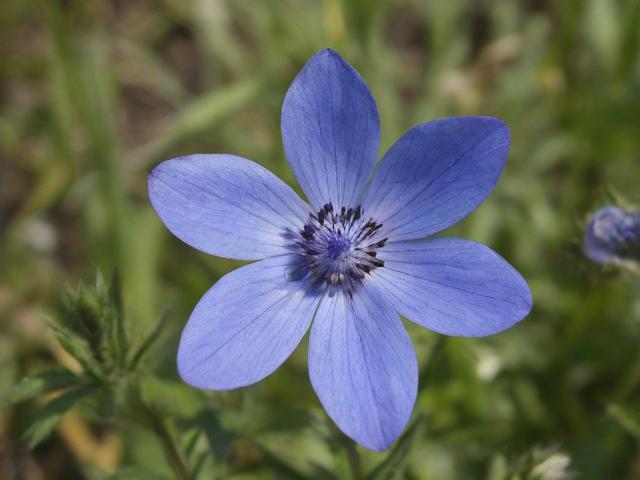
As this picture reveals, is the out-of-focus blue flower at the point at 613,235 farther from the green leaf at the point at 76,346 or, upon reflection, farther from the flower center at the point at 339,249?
the green leaf at the point at 76,346

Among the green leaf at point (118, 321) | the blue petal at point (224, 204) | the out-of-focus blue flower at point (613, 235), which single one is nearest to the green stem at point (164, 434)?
the green leaf at point (118, 321)

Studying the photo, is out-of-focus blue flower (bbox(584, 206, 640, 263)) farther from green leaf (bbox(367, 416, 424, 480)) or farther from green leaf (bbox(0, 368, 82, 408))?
green leaf (bbox(0, 368, 82, 408))

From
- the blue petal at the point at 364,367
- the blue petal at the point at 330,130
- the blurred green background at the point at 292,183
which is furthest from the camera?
the blurred green background at the point at 292,183

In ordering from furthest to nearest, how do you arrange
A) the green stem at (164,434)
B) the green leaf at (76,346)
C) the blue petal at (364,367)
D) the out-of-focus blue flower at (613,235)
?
the out-of-focus blue flower at (613,235) < the green stem at (164,434) < the green leaf at (76,346) < the blue petal at (364,367)

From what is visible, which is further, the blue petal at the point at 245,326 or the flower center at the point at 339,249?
the flower center at the point at 339,249

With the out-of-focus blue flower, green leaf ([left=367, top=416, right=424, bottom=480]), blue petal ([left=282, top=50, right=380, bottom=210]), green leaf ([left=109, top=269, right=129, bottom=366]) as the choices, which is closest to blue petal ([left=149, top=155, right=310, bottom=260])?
blue petal ([left=282, top=50, right=380, bottom=210])

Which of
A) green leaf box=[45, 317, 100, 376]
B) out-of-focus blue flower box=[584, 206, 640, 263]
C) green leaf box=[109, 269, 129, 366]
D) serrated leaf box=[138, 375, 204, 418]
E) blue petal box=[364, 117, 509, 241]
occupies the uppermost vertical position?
out-of-focus blue flower box=[584, 206, 640, 263]

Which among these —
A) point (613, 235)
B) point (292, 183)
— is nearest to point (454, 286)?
point (613, 235)

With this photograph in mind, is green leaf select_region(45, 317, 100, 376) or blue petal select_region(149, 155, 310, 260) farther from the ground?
blue petal select_region(149, 155, 310, 260)
